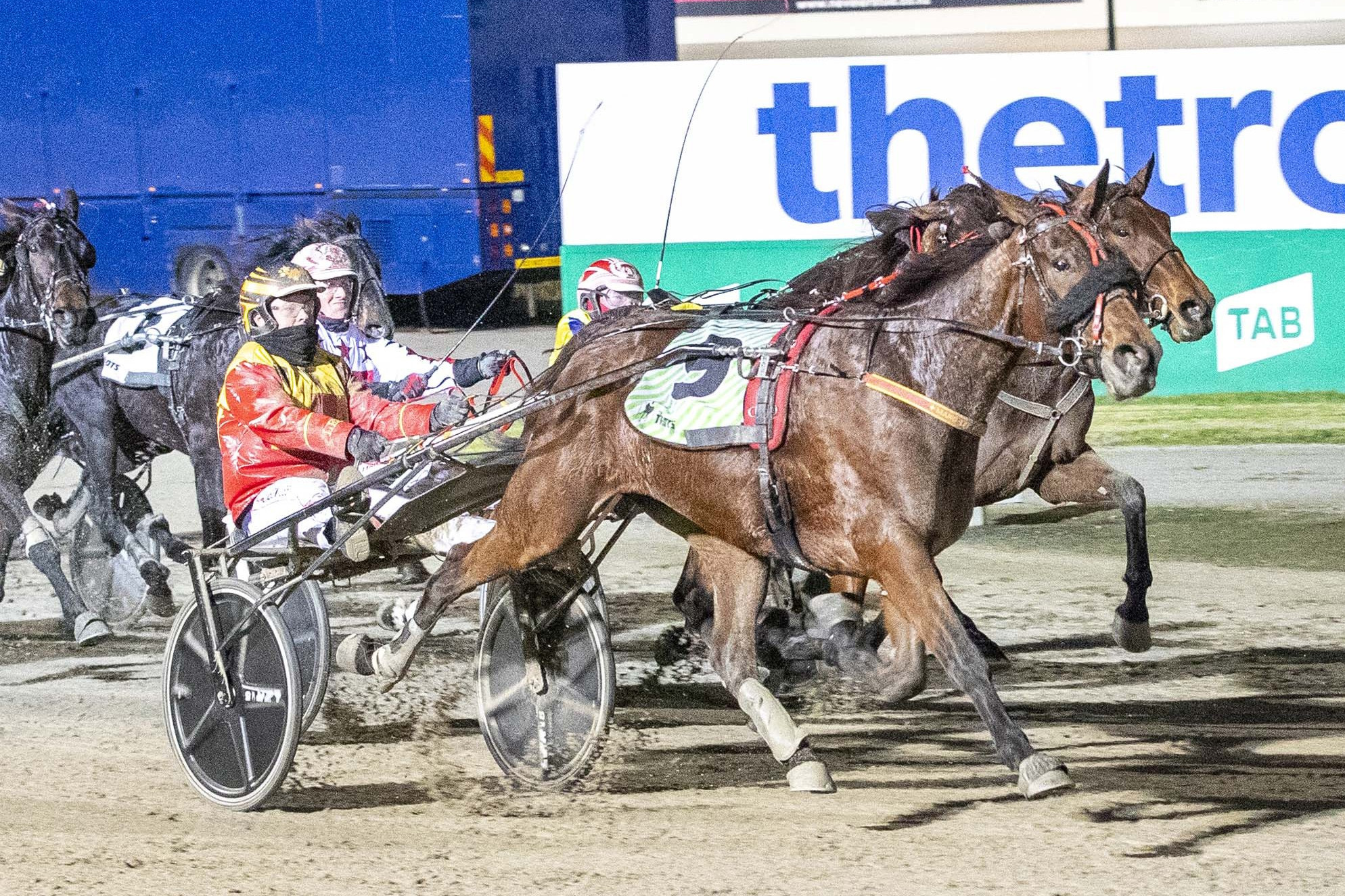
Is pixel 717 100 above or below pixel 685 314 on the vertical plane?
above

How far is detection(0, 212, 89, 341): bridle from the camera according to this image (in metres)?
7.31

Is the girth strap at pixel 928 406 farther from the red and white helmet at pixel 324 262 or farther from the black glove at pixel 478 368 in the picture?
the red and white helmet at pixel 324 262

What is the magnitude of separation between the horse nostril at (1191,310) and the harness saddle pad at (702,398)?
1019 millimetres

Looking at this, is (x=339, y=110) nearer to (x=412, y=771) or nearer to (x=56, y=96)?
(x=56, y=96)

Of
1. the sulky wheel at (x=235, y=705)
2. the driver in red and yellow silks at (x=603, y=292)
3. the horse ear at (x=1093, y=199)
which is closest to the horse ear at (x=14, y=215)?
the driver in red and yellow silks at (x=603, y=292)

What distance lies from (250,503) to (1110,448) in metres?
6.96

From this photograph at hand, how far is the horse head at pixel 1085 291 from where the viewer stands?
13.2ft

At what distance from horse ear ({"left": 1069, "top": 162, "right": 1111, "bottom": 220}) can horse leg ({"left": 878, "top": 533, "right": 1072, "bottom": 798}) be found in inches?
34.4

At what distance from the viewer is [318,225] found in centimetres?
729

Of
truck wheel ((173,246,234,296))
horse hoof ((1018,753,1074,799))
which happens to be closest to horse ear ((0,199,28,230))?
horse hoof ((1018,753,1074,799))

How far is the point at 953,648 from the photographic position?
4.07 meters

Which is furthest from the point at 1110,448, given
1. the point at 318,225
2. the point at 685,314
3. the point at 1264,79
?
the point at 685,314

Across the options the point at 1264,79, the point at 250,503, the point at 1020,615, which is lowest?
the point at 1020,615

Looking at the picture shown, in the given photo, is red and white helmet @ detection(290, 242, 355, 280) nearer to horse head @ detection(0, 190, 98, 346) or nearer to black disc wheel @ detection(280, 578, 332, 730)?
black disc wheel @ detection(280, 578, 332, 730)
